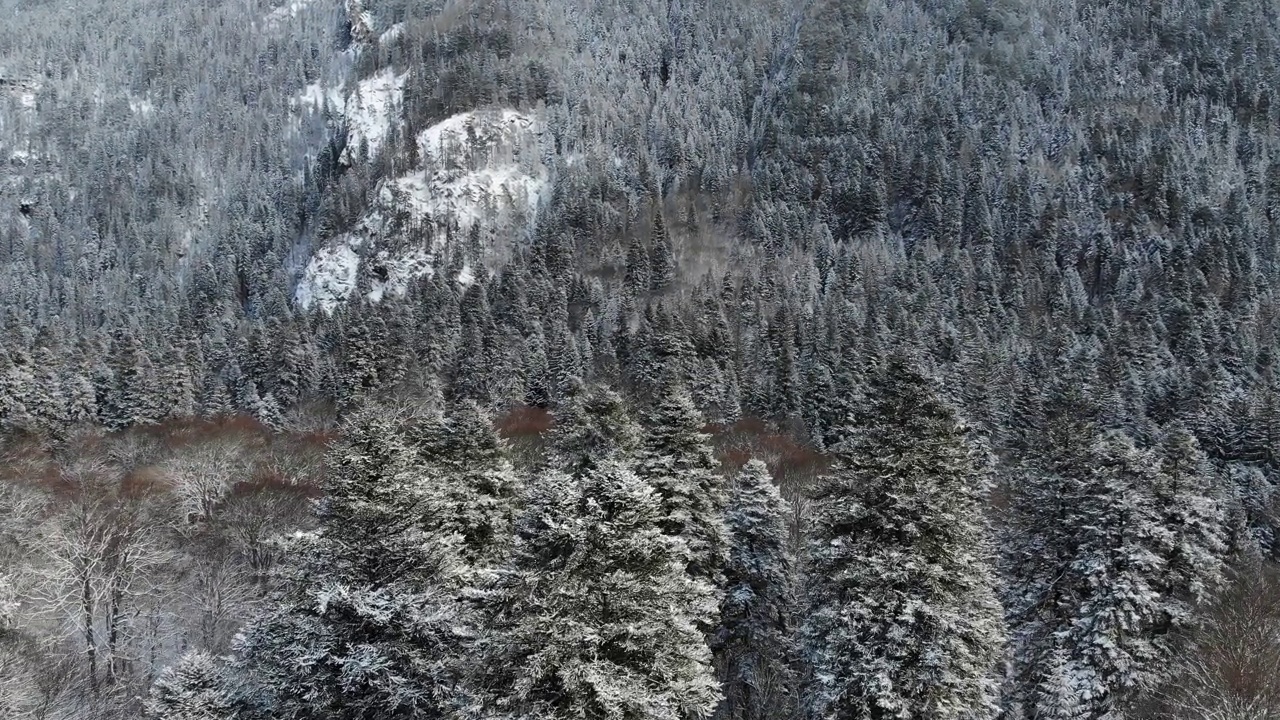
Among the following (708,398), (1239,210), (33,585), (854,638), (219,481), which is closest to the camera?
(854,638)

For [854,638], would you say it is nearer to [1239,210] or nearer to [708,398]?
[708,398]

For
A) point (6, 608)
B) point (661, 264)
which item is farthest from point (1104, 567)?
point (661, 264)

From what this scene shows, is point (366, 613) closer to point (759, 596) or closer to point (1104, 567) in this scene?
point (759, 596)

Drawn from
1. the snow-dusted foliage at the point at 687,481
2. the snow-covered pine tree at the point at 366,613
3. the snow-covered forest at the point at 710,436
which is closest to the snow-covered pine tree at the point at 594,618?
the snow-covered forest at the point at 710,436

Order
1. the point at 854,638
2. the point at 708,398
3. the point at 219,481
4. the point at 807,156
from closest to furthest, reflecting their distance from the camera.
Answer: the point at 854,638 → the point at 219,481 → the point at 708,398 → the point at 807,156

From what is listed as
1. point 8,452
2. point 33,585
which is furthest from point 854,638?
point 8,452

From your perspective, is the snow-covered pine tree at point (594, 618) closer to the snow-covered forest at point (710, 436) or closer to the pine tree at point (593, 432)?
the snow-covered forest at point (710, 436)

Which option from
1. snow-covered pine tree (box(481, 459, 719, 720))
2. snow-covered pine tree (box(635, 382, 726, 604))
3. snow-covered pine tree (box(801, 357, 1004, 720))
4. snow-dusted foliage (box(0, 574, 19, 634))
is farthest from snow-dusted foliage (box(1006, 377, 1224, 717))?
snow-dusted foliage (box(0, 574, 19, 634))
